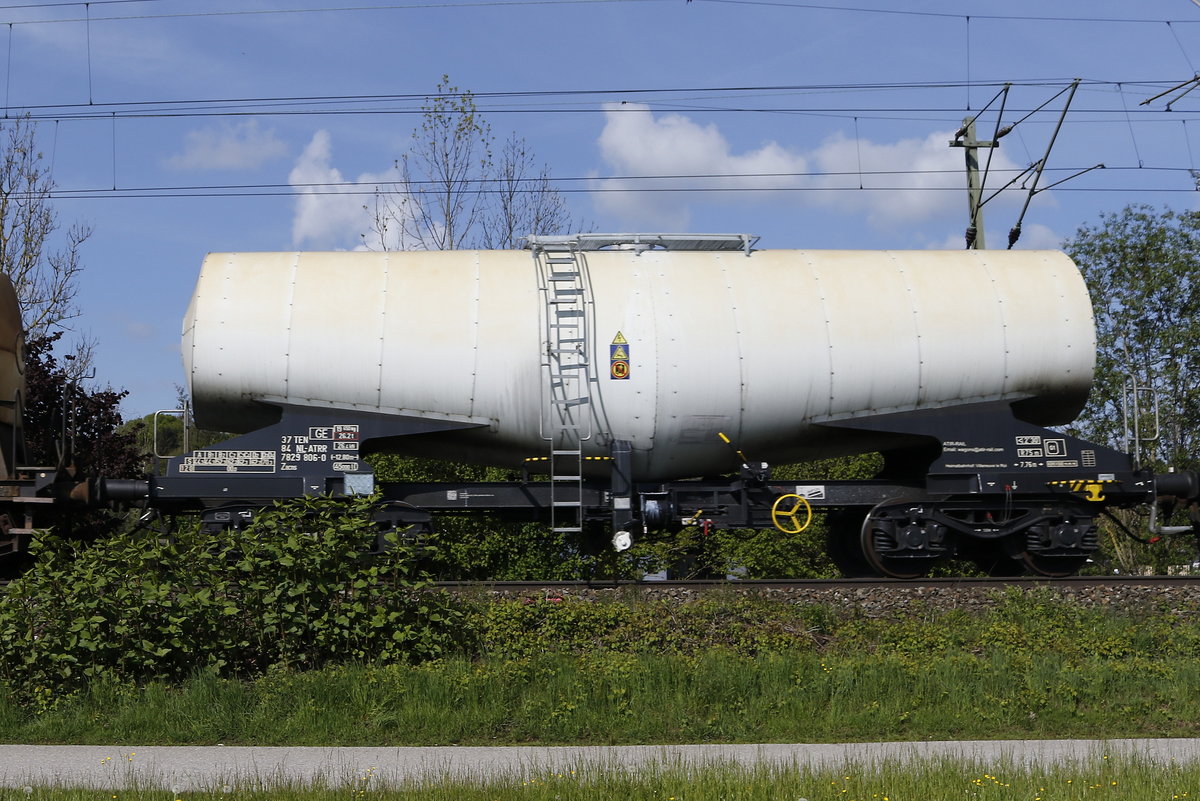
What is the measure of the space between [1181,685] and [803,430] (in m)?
5.01

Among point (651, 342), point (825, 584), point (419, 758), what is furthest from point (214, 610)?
point (825, 584)

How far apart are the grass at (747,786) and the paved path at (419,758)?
16 cm

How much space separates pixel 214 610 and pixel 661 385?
5.39 m

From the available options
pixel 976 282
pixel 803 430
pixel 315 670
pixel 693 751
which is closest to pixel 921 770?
pixel 693 751

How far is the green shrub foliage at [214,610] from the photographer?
8.78 m

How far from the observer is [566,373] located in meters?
12.4

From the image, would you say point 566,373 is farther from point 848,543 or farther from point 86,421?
point 86,421

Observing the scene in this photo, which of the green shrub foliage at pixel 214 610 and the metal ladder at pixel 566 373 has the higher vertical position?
the metal ladder at pixel 566 373

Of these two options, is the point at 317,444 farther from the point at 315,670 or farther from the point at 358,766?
the point at 358,766

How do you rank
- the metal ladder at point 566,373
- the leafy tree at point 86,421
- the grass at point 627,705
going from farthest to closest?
the leafy tree at point 86,421
the metal ladder at point 566,373
the grass at point 627,705

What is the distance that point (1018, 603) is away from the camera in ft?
37.4

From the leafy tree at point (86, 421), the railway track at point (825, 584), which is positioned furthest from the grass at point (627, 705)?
the leafy tree at point (86, 421)

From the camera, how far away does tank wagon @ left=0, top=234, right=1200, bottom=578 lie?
12.3 m

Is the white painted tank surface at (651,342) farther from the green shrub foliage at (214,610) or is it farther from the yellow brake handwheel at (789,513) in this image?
the green shrub foliage at (214,610)
